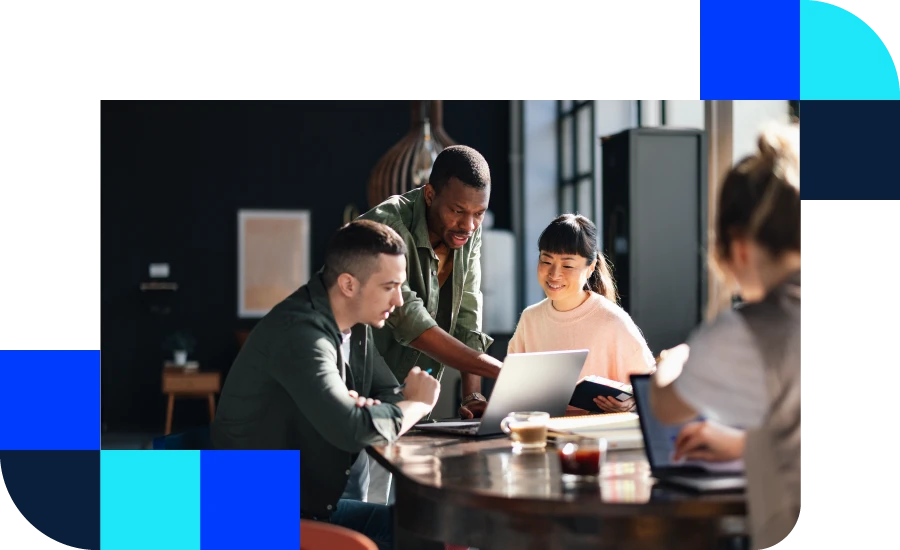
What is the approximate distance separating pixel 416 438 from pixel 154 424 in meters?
7.50

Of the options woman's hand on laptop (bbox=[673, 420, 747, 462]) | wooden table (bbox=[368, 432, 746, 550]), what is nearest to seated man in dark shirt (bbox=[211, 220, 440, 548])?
wooden table (bbox=[368, 432, 746, 550])

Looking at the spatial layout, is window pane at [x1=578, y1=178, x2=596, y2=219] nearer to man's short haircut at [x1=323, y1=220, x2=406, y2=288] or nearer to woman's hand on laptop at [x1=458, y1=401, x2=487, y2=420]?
woman's hand on laptop at [x1=458, y1=401, x2=487, y2=420]

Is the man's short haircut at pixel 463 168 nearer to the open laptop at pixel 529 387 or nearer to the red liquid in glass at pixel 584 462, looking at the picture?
the open laptop at pixel 529 387

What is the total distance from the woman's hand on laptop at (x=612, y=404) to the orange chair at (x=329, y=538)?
2.54ft

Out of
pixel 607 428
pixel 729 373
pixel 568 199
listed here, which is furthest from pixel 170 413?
pixel 729 373

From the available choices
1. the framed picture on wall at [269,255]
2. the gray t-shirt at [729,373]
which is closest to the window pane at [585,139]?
the framed picture on wall at [269,255]

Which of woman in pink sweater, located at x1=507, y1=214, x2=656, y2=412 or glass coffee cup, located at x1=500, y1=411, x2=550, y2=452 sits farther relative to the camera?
woman in pink sweater, located at x1=507, y1=214, x2=656, y2=412

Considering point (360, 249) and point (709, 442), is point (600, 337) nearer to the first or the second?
point (360, 249)

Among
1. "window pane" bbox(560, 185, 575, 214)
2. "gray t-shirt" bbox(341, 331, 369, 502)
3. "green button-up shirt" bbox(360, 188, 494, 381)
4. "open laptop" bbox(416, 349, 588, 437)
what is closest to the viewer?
"open laptop" bbox(416, 349, 588, 437)

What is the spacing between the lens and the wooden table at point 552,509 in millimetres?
1600

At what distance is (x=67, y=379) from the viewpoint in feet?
7.64

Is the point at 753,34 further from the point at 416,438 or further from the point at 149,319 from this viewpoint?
the point at 149,319

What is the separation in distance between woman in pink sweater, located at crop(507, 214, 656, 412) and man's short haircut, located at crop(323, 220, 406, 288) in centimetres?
90

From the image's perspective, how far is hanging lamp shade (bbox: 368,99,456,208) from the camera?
6078mm
